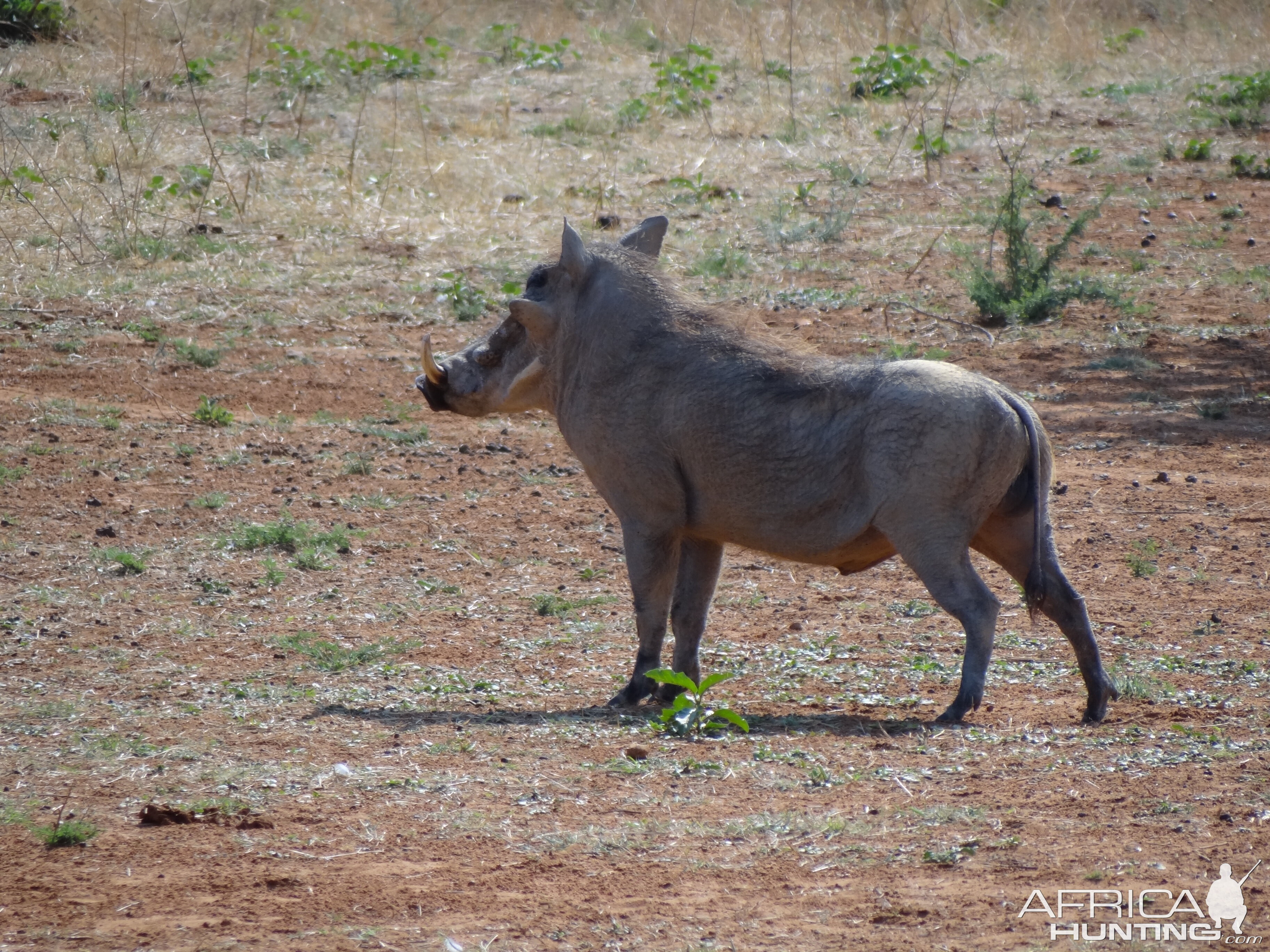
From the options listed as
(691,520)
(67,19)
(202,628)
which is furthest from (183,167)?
(691,520)

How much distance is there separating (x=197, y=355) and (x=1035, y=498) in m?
6.64

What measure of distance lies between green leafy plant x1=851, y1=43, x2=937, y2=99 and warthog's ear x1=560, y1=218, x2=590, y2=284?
1155 centimetres

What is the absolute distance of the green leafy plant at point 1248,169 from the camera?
14.9 m

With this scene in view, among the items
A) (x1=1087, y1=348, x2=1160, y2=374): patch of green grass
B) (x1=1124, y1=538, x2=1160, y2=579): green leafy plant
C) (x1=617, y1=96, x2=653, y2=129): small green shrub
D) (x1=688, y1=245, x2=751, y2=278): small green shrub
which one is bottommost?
(x1=1124, y1=538, x2=1160, y2=579): green leafy plant

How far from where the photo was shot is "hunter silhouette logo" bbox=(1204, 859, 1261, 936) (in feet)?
11.0

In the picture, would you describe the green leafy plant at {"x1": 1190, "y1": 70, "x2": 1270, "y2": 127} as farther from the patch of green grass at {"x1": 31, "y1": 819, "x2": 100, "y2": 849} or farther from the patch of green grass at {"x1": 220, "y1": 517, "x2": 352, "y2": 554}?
the patch of green grass at {"x1": 31, "y1": 819, "x2": 100, "y2": 849}

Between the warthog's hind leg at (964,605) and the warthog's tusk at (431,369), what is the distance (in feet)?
7.39

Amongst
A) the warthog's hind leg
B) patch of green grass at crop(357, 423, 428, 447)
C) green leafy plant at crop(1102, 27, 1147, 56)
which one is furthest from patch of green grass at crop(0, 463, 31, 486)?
green leafy plant at crop(1102, 27, 1147, 56)

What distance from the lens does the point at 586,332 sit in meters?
6.14

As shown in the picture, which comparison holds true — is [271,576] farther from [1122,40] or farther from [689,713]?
[1122,40]

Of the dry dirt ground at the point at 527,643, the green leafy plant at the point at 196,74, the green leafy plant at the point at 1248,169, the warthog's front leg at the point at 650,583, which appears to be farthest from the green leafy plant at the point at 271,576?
the green leafy plant at the point at 1248,169

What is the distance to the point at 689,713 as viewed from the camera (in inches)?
200

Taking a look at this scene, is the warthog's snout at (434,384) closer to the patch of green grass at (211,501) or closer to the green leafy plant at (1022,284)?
the patch of green grass at (211,501)

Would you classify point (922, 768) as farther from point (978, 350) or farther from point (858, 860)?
point (978, 350)
